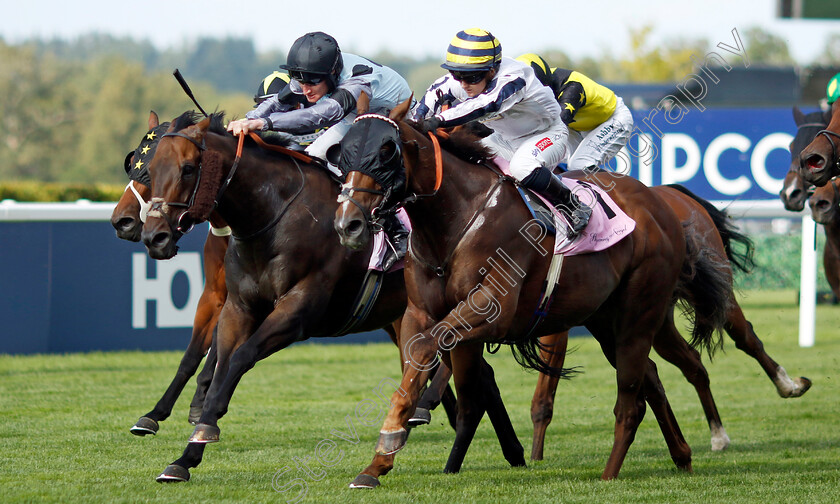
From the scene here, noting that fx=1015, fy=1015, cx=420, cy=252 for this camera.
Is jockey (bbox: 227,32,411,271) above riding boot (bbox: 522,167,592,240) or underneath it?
above

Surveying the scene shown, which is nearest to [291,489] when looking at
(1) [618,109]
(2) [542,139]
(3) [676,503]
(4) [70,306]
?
→ (3) [676,503]

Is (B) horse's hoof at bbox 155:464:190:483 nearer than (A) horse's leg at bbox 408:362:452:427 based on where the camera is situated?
Yes

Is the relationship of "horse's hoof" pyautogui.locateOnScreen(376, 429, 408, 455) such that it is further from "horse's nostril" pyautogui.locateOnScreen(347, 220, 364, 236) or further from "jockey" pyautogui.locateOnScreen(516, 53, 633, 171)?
"jockey" pyautogui.locateOnScreen(516, 53, 633, 171)

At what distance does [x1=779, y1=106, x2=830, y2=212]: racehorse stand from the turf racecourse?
4.95 feet

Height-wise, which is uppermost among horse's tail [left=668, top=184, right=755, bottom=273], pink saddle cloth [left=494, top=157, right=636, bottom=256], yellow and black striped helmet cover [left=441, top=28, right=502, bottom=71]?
yellow and black striped helmet cover [left=441, top=28, right=502, bottom=71]

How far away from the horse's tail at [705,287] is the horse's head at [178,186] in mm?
2558

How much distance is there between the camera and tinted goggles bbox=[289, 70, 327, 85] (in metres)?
5.10

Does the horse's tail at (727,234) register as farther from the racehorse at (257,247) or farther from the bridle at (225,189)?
the bridle at (225,189)

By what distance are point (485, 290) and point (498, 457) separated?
1672mm

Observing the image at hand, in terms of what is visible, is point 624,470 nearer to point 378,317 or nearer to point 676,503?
point 676,503

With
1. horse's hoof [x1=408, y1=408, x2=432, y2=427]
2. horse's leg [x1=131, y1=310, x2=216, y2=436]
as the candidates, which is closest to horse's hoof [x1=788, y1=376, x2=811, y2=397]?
horse's hoof [x1=408, y1=408, x2=432, y2=427]

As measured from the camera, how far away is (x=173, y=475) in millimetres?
4410

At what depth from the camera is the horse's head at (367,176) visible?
151 inches

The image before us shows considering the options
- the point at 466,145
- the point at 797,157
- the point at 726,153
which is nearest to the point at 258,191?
the point at 466,145
